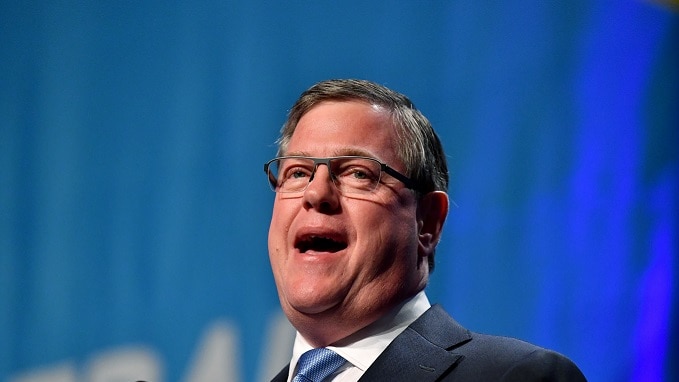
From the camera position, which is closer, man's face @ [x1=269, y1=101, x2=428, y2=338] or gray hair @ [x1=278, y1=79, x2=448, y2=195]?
man's face @ [x1=269, y1=101, x2=428, y2=338]

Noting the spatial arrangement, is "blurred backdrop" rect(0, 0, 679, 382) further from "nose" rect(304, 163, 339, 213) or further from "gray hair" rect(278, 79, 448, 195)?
"nose" rect(304, 163, 339, 213)

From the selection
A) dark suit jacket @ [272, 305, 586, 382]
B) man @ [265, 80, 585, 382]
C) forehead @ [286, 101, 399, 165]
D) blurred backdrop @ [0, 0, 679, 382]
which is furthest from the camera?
blurred backdrop @ [0, 0, 679, 382]

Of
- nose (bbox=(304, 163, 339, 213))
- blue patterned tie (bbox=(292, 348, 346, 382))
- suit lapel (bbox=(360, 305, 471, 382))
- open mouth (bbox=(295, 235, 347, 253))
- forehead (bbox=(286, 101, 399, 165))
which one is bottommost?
blue patterned tie (bbox=(292, 348, 346, 382))

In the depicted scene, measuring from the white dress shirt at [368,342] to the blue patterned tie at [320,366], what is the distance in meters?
0.01

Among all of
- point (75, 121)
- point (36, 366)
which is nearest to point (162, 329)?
point (36, 366)

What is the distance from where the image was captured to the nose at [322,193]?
192cm

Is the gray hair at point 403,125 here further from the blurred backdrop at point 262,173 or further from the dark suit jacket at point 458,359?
the blurred backdrop at point 262,173

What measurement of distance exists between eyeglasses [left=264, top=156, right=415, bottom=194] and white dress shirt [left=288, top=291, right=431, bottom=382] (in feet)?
0.86

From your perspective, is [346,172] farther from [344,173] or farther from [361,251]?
[361,251]

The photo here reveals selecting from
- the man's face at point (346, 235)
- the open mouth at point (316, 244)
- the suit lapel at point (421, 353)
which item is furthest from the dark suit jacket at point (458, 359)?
the open mouth at point (316, 244)

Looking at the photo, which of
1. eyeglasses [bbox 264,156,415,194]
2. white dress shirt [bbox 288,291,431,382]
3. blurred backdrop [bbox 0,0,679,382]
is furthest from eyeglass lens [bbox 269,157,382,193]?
blurred backdrop [bbox 0,0,679,382]

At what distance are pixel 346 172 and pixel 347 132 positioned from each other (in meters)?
0.09

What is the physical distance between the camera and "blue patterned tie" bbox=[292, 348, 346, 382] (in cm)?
190

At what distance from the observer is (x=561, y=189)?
283 centimetres
